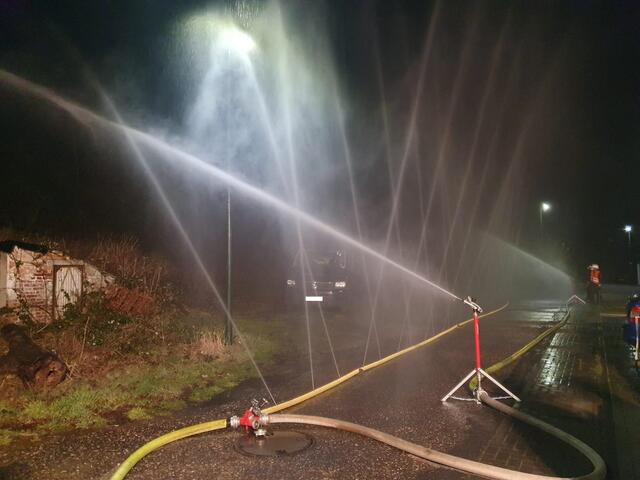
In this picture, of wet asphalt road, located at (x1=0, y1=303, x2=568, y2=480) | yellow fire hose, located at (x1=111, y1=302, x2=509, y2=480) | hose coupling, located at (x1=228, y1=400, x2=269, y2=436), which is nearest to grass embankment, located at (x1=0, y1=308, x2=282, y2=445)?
wet asphalt road, located at (x1=0, y1=303, x2=568, y2=480)

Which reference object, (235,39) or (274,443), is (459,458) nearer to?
(274,443)

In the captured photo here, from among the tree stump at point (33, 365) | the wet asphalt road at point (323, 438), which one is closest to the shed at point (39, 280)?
the tree stump at point (33, 365)

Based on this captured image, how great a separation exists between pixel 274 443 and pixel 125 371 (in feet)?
10.8

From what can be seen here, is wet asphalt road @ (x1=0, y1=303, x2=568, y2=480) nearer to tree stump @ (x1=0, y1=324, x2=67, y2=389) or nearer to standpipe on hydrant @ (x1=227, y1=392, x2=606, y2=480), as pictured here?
standpipe on hydrant @ (x1=227, y1=392, x2=606, y2=480)

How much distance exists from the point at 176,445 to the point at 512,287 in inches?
1424

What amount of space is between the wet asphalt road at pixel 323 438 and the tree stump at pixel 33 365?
1491mm

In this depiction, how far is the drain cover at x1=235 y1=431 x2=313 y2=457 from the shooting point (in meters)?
4.72

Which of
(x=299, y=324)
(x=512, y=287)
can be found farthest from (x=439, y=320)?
(x=512, y=287)

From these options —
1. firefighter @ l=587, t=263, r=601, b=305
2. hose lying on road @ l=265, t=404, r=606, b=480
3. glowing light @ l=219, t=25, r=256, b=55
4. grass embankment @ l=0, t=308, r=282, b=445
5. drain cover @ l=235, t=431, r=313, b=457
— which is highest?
glowing light @ l=219, t=25, r=256, b=55

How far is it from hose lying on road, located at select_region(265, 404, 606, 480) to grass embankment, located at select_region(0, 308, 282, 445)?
1.82 metres

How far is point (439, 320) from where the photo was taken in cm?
1538

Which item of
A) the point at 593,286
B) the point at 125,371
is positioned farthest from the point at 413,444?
the point at 593,286

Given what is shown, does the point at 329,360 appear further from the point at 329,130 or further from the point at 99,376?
the point at 329,130

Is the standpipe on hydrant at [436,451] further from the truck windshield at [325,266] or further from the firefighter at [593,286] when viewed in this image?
the firefighter at [593,286]
